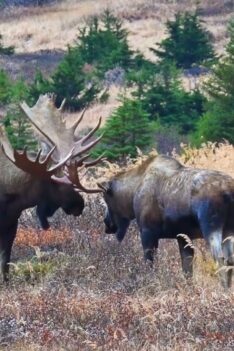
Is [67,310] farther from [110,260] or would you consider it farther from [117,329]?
[110,260]

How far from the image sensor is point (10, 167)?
12664 millimetres

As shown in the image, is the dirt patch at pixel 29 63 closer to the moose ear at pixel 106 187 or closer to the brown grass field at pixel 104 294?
the brown grass field at pixel 104 294

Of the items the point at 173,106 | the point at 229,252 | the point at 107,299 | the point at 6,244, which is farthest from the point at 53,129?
the point at 173,106

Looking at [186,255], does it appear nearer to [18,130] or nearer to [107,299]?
[107,299]

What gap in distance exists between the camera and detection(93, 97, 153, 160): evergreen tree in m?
22.6

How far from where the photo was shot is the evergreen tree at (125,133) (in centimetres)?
2256

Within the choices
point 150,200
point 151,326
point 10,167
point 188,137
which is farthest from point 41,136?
point 188,137

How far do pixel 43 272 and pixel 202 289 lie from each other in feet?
6.90

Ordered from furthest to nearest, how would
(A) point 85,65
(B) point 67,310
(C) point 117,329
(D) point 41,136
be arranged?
(A) point 85,65 < (D) point 41,136 < (B) point 67,310 < (C) point 117,329

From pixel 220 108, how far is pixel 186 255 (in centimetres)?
1130

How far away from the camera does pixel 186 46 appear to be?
38.7 meters

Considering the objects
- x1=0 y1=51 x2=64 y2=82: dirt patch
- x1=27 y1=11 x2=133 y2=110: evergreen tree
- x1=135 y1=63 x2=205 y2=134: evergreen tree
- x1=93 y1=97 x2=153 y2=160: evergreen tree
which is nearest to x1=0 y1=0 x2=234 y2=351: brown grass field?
x1=93 y1=97 x2=153 y2=160: evergreen tree

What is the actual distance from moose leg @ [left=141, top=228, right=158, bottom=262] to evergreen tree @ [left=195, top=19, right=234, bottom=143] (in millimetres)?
9914

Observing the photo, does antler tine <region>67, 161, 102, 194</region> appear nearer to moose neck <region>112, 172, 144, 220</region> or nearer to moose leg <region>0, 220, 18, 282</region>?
moose neck <region>112, 172, 144, 220</region>
